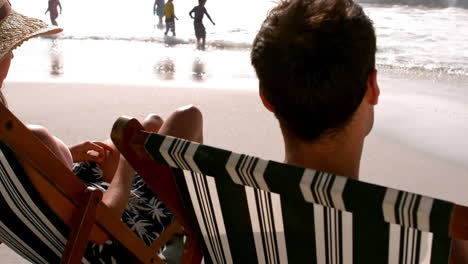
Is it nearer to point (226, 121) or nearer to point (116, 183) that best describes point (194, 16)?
point (226, 121)

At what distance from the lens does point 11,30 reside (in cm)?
208

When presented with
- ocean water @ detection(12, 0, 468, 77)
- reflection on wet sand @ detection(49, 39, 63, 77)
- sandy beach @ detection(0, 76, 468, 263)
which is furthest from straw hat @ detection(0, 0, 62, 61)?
ocean water @ detection(12, 0, 468, 77)

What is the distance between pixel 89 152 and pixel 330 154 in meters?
1.48

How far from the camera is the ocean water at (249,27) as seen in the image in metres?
12.0

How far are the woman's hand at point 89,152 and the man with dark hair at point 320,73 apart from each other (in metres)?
1.39

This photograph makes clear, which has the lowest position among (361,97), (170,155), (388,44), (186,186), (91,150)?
(388,44)

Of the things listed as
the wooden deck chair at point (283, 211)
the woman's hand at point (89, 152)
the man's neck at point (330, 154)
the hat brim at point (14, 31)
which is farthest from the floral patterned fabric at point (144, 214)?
the man's neck at point (330, 154)

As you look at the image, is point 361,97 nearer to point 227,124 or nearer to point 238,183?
point 238,183

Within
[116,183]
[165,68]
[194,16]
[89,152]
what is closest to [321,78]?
[116,183]

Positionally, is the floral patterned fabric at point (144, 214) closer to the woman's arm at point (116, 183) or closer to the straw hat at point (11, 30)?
the woman's arm at point (116, 183)

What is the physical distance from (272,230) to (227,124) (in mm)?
3963

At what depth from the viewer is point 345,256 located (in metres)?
1.53

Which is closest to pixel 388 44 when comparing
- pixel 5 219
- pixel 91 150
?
pixel 91 150

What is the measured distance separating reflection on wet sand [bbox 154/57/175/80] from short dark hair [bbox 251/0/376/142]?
6.98m
